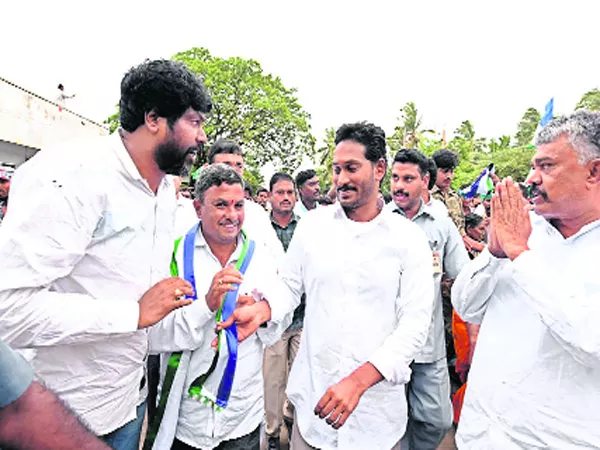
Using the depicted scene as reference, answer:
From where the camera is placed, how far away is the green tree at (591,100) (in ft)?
87.3

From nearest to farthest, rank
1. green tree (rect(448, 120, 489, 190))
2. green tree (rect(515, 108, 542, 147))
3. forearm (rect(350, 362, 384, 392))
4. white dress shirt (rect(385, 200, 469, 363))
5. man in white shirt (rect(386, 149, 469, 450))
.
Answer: forearm (rect(350, 362, 384, 392)) < man in white shirt (rect(386, 149, 469, 450)) < white dress shirt (rect(385, 200, 469, 363)) < green tree (rect(448, 120, 489, 190)) < green tree (rect(515, 108, 542, 147))

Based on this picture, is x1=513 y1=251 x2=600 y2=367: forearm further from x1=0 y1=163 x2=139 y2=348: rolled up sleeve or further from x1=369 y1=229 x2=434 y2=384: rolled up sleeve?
x1=0 y1=163 x2=139 y2=348: rolled up sleeve

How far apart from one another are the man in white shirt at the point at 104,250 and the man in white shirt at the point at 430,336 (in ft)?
6.31

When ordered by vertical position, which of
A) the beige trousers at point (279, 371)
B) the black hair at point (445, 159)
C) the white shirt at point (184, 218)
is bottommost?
the beige trousers at point (279, 371)

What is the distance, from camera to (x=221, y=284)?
1995 millimetres

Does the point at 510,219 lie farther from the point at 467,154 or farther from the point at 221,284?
the point at 467,154

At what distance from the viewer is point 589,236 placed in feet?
5.67

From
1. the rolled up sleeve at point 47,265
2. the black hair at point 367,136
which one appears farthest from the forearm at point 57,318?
the black hair at point 367,136

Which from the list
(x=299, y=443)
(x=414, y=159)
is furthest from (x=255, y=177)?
(x=299, y=443)

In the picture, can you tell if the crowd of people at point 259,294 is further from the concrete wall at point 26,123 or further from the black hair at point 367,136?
the concrete wall at point 26,123

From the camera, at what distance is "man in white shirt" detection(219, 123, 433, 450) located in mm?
2086

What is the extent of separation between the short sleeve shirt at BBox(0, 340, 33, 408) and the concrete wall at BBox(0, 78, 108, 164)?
16.6 meters

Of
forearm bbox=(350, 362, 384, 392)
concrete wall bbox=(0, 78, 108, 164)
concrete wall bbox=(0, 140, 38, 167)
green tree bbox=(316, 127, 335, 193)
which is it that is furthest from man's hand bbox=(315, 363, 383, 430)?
green tree bbox=(316, 127, 335, 193)

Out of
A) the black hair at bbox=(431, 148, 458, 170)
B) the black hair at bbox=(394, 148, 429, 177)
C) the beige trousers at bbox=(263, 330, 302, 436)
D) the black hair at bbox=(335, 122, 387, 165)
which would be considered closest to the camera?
the black hair at bbox=(335, 122, 387, 165)
